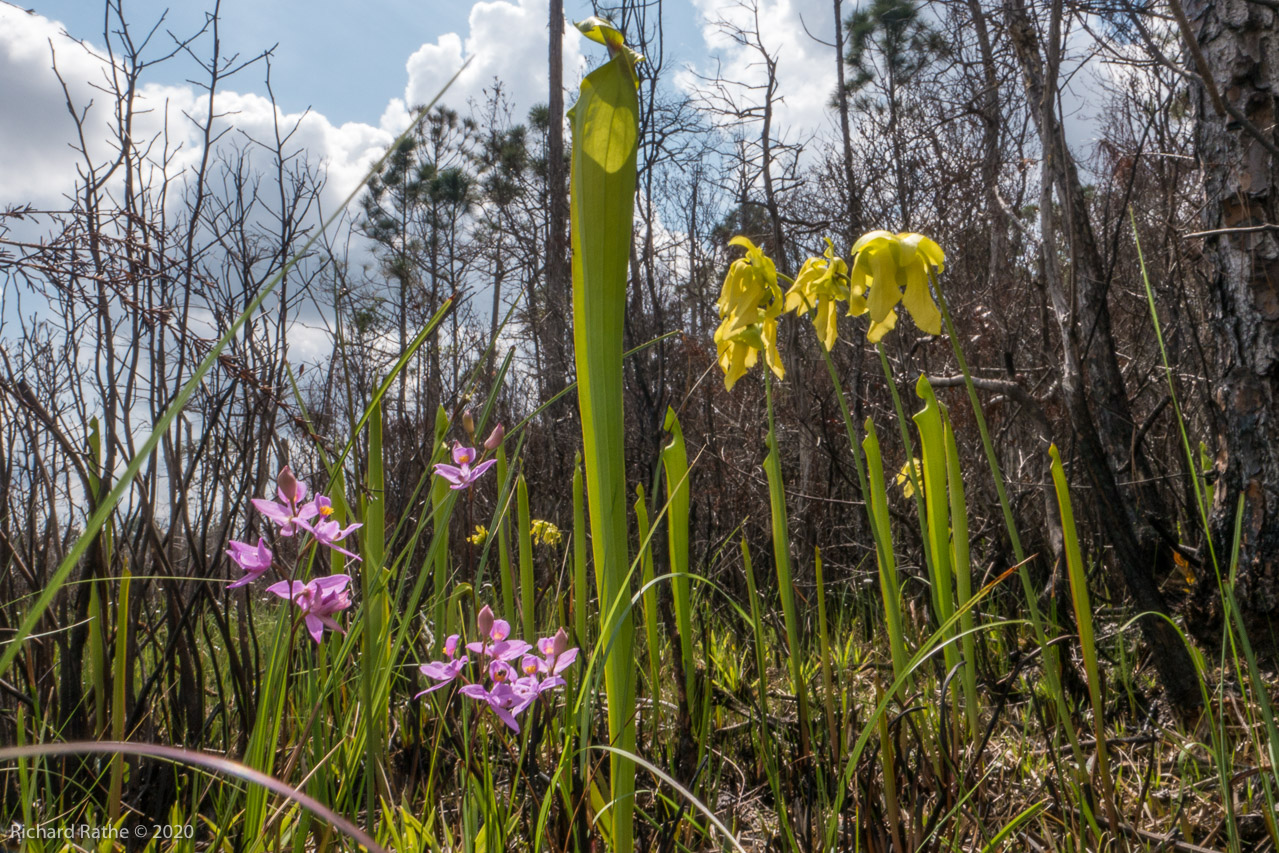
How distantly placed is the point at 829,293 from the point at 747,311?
206 millimetres

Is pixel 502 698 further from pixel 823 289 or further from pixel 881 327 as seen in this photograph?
pixel 823 289

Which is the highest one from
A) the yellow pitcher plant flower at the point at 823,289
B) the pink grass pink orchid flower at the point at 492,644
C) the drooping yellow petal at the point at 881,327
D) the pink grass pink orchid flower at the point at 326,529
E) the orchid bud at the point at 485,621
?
the yellow pitcher plant flower at the point at 823,289

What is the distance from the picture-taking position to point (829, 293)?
1401mm

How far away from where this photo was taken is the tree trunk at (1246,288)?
1.65m

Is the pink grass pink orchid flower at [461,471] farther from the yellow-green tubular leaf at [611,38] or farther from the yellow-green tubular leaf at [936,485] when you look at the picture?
the yellow-green tubular leaf at [936,485]

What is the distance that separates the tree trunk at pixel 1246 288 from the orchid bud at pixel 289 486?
1865mm

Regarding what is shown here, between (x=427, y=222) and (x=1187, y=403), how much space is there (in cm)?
1251

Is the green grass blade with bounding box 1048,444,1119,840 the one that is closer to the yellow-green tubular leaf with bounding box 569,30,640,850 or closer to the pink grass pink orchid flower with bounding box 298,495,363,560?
the yellow-green tubular leaf with bounding box 569,30,640,850

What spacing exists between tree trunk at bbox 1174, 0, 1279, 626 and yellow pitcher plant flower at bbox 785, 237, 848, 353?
96 cm

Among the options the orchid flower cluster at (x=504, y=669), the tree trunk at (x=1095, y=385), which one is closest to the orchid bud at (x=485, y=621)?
the orchid flower cluster at (x=504, y=669)

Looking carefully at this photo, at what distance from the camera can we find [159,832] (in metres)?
1.13

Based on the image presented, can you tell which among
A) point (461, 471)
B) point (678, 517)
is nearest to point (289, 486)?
point (461, 471)

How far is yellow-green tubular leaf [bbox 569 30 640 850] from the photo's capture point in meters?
0.75

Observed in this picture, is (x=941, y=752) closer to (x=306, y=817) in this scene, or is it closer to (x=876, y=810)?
(x=876, y=810)
